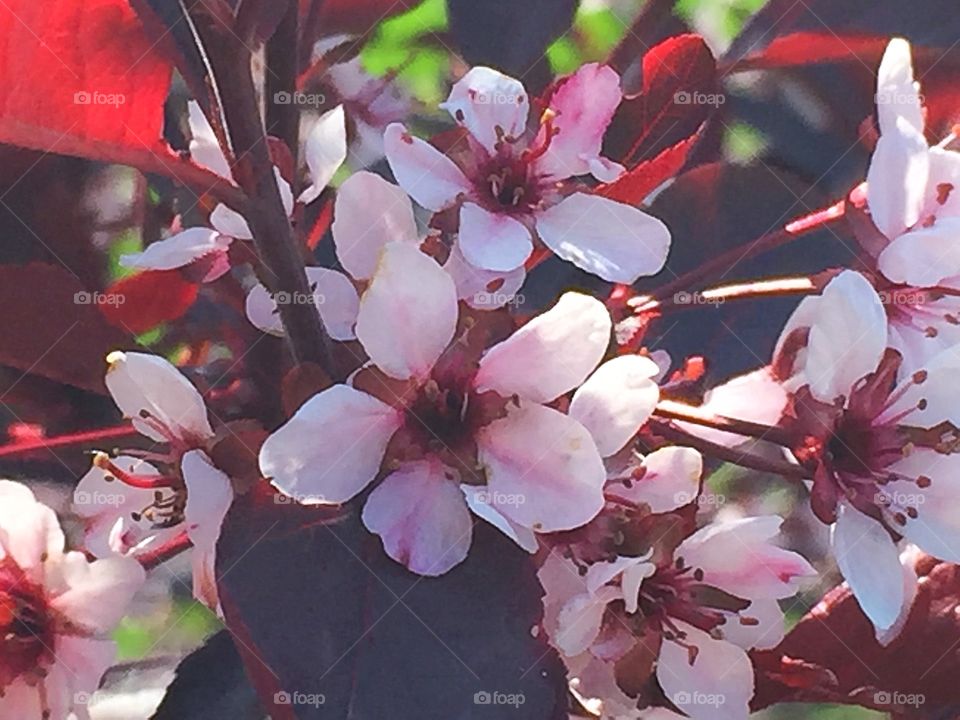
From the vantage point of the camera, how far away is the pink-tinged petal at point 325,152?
51 centimetres

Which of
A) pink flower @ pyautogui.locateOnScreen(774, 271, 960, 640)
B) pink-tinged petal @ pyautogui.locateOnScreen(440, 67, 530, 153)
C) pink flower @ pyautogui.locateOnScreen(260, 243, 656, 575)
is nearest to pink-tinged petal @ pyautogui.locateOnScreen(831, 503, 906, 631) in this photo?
pink flower @ pyautogui.locateOnScreen(774, 271, 960, 640)

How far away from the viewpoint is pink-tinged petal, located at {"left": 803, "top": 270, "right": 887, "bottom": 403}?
1.41ft

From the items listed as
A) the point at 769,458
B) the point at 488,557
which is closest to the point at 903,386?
the point at 769,458

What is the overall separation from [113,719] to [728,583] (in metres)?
0.33

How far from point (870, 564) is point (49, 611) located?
12.0 inches

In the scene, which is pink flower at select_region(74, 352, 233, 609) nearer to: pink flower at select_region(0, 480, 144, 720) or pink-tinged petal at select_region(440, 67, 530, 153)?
pink flower at select_region(0, 480, 144, 720)

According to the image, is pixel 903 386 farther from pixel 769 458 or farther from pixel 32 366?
pixel 32 366

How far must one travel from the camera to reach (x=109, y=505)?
489 mm

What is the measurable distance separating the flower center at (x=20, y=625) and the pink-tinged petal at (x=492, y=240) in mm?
206

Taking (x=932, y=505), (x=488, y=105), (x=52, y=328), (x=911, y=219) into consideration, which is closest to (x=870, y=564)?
(x=932, y=505)

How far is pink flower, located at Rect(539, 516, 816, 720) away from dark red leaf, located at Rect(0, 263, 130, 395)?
217 millimetres

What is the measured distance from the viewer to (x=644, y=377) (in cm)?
40

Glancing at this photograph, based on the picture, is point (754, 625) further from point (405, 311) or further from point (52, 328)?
point (52, 328)

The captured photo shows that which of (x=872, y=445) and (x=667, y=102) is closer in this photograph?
(x=872, y=445)
